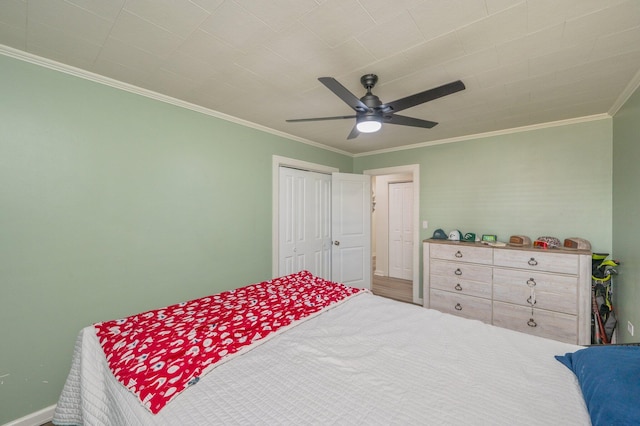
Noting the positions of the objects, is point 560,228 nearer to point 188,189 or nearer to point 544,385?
point 544,385

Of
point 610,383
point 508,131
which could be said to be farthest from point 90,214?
point 508,131

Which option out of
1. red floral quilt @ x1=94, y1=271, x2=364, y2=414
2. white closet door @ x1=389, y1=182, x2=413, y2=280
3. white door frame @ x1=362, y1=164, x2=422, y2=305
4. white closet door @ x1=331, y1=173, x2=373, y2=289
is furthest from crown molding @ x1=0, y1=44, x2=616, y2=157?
red floral quilt @ x1=94, y1=271, x2=364, y2=414

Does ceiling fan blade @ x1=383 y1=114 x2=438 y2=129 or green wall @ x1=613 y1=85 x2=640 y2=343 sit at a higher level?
ceiling fan blade @ x1=383 y1=114 x2=438 y2=129

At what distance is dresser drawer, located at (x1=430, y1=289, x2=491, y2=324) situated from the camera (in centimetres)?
297

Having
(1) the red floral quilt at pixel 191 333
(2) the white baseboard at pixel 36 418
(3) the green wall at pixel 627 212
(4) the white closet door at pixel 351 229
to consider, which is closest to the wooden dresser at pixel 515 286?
(3) the green wall at pixel 627 212

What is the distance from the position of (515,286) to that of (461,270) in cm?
54

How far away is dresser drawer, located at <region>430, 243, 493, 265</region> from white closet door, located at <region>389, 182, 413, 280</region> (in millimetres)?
2004

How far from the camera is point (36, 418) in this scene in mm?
1754

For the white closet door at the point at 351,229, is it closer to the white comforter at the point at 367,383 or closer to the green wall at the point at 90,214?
the green wall at the point at 90,214

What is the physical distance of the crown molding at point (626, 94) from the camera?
193cm

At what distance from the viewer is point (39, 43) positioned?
1.59m

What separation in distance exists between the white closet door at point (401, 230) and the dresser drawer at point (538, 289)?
95.0 inches

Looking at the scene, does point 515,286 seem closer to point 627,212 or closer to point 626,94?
point 627,212

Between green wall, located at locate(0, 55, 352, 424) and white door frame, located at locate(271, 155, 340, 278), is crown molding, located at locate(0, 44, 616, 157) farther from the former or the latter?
white door frame, located at locate(271, 155, 340, 278)
